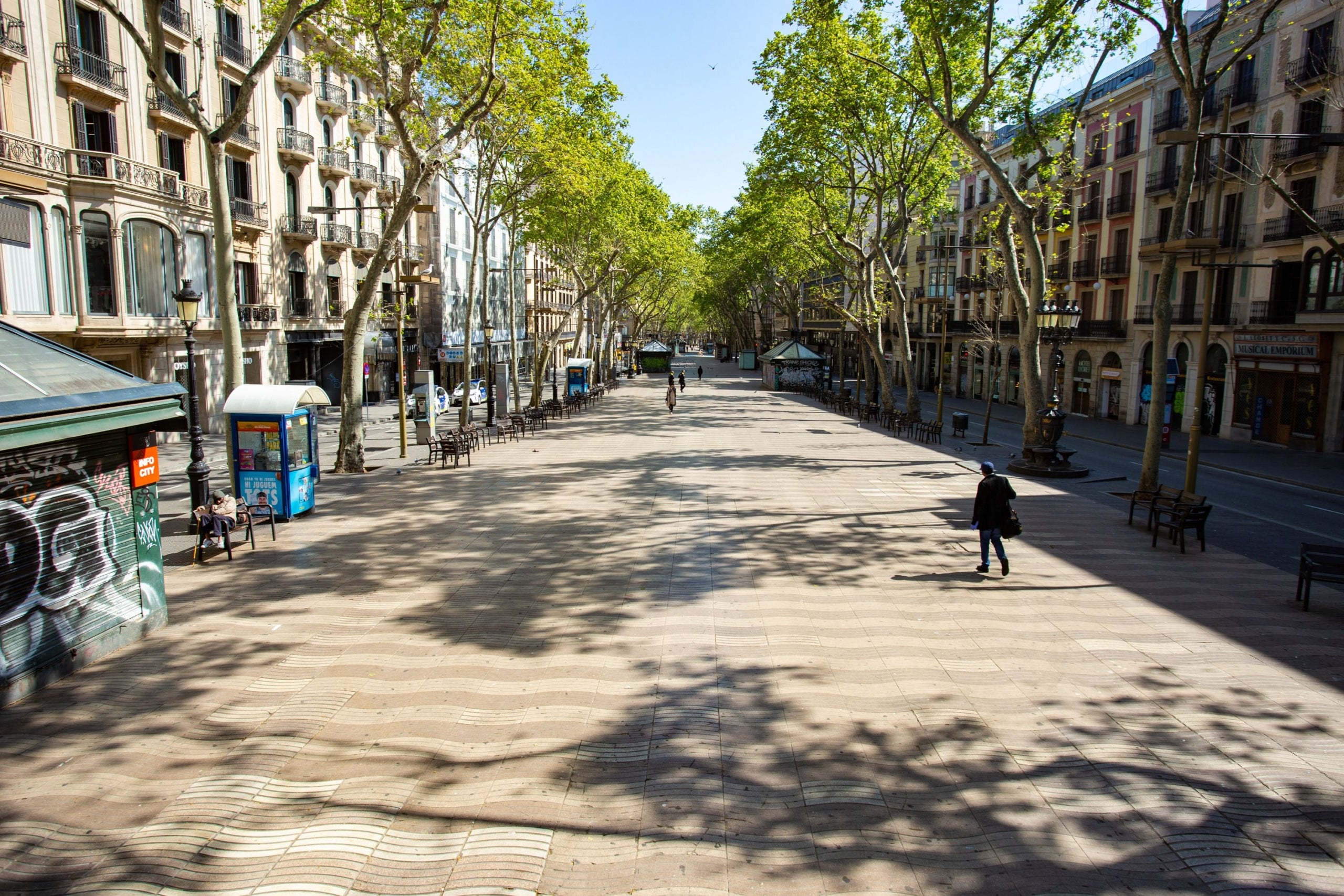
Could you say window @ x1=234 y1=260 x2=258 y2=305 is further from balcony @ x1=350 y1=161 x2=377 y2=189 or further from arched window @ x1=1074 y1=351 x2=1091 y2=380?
arched window @ x1=1074 y1=351 x2=1091 y2=380

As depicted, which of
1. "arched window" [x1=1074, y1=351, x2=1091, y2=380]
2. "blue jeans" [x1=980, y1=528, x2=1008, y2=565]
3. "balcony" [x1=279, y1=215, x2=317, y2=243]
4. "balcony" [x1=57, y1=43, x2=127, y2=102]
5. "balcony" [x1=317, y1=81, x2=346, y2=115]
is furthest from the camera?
"arched window" [x1=1074, y1=351, x2=1091, y2=380]

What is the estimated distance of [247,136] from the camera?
29719 mm

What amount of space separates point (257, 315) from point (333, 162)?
8.96 metres

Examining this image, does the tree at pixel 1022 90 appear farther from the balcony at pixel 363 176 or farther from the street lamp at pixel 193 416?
the balcony at pixel 363 176

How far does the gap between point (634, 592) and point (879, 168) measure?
95.9 ft

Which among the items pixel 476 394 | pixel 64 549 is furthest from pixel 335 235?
pixel 64 549

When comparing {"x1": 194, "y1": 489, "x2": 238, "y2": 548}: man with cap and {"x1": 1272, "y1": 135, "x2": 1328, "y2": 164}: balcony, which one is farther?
{"x1": 1272, "y1": 135, "x2": 1328, "y2": 164}: balcony

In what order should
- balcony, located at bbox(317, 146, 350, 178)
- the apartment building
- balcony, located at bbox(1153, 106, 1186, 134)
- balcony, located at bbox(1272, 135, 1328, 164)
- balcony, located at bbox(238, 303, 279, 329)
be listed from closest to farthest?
the apartment building
balcony, located at bbox(1272, 135, 1328, 164)
balcony, located at bbox(238, 303, 279, 329)
balcony, located at bbox(1153, 106, 1186, 134)
balcony, located at bbox(317, 146, 350, 178)

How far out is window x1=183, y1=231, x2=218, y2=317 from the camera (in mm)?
26734

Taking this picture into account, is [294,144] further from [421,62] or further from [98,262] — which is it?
[421,62]

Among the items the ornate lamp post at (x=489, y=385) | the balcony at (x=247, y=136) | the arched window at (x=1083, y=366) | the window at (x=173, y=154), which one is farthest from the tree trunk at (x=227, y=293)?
the arched window at (x=1083, y=366)

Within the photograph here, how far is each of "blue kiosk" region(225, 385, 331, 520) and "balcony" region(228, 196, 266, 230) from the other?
58.4 feet

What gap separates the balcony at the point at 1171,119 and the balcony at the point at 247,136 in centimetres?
3499

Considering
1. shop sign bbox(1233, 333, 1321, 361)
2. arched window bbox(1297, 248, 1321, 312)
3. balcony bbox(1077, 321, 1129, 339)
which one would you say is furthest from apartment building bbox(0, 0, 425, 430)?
balcony bbox(1077, 321, 1129, 339)
